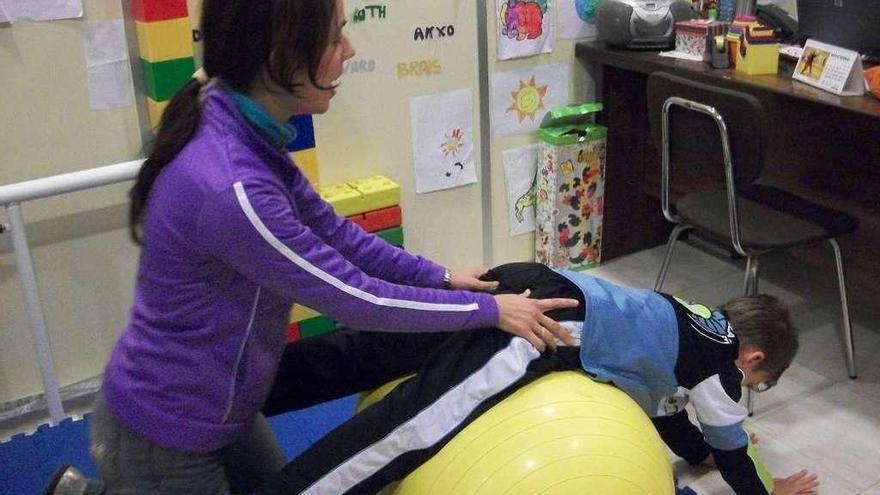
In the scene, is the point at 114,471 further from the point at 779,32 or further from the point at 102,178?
the point at 779,32

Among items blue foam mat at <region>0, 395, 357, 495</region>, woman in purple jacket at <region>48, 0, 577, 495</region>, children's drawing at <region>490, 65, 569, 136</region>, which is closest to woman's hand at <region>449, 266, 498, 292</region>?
woman in purple jacket at <region>48, 0, 577, 495</region>

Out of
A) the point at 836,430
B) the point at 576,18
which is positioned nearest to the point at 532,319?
the point at 836,430

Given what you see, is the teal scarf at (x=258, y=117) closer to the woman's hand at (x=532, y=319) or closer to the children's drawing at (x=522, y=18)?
the woman's hand at (x=532, y=319)

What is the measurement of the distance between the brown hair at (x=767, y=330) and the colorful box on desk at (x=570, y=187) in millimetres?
1273

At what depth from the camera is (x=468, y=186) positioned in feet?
9.90

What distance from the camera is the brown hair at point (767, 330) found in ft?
5.81

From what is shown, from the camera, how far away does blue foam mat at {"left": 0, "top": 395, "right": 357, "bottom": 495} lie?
6.79 feet

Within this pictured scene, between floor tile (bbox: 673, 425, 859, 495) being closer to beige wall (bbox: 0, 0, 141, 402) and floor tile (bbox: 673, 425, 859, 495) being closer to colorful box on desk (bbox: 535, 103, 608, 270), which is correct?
colorful box on desk (bbox: 535, 103, 608, 270)

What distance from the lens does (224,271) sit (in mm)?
1182

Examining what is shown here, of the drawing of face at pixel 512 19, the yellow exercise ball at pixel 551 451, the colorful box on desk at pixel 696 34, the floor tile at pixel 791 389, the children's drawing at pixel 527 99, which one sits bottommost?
the floor tile at pixel 791 389

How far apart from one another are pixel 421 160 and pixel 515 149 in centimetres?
38

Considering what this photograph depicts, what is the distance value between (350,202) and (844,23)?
1.52 m

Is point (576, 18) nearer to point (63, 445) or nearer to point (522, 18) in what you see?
point (522, 18)

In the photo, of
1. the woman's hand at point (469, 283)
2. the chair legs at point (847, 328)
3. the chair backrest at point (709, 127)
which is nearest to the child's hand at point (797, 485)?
the chair legs at point (847, 328)
